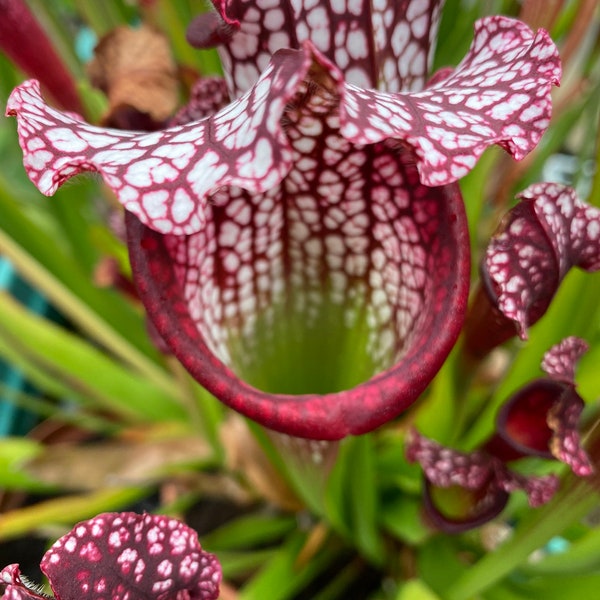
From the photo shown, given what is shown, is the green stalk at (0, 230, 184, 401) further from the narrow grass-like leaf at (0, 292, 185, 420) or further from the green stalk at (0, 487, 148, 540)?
the green stalk at (0, 487, 148, 540)

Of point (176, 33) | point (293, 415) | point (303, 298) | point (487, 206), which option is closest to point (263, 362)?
point (303, 298)

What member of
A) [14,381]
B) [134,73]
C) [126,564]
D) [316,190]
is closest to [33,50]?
[134,73]

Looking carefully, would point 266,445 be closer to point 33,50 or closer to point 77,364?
point 77,364

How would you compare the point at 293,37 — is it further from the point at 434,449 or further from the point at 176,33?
the point at 176,33

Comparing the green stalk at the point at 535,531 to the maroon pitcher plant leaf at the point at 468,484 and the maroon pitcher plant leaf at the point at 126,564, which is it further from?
the maroon pitcher plant leaf at the point at 126,564

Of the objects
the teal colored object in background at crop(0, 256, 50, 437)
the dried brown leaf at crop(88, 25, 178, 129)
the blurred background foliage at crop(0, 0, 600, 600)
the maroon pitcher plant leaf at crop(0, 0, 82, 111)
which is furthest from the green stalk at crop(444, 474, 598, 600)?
the teal colored object in background at crop(0, 256, 50, 437)
